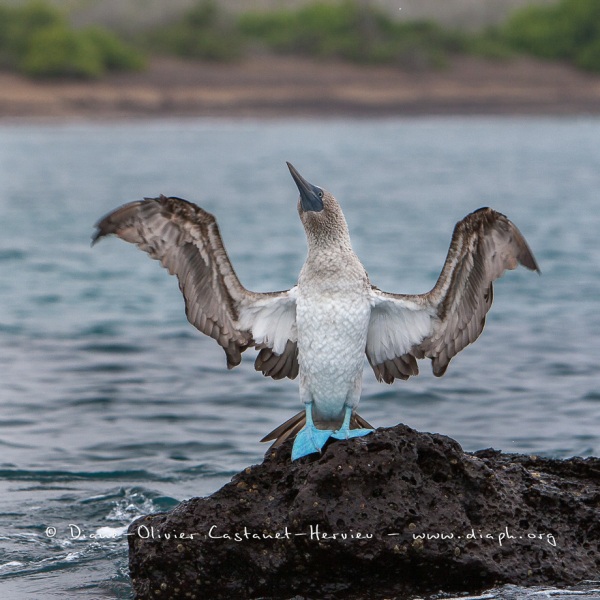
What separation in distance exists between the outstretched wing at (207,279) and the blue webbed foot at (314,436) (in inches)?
25.4

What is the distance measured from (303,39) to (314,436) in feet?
195

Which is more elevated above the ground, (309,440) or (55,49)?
(55,49)

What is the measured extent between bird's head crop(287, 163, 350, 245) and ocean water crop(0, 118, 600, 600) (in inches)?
83.4

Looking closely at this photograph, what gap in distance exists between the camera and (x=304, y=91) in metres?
55.9

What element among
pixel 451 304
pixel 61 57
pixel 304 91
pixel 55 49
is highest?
pixel 55 49

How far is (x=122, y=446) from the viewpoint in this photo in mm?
10078

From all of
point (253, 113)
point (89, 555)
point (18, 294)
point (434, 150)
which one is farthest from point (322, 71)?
point (89, 555)

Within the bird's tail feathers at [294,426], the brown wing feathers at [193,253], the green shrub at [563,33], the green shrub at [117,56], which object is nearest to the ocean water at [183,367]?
the bird's tail feathers at [294,426]

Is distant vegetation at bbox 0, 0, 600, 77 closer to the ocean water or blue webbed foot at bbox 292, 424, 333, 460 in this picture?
the ocean water

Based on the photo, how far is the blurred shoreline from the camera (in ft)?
174

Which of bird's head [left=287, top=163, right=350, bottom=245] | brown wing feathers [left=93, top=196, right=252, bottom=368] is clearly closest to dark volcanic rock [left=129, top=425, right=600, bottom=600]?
brown wing feathers [left=93, top=196, right=252, bottom=368]

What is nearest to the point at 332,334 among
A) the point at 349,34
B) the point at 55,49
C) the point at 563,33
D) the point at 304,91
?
the point at 304,91

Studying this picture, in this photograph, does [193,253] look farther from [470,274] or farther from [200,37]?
[200,37]

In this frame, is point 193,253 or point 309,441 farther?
point 193,253
